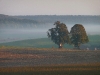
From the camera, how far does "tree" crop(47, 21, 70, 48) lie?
53.2 feet

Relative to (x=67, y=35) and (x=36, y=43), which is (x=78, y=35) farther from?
(x=36, y=43)

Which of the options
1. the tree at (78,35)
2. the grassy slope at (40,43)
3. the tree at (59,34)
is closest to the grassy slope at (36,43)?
the grassy slope at (40,43)

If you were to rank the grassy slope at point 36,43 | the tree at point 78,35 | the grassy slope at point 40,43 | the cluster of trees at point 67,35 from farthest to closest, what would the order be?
1. the grassy slope at point 36,43
2. the grassy slope at point 40,43
3. the cluster of trees at point 67,35
4. the tree at point 78,35

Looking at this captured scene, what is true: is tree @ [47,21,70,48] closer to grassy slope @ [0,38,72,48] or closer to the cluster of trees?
the cluster of trees

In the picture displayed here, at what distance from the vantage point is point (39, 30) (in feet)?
45.2

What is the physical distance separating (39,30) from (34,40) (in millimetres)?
6088

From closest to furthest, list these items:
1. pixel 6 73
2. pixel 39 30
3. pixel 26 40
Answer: pixel 6 73 < pixel 39 30 < pixel 26 40

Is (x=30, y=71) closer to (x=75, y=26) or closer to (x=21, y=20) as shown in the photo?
(x=21, y=20)

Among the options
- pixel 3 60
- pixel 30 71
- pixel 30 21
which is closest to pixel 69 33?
pixel 30 21

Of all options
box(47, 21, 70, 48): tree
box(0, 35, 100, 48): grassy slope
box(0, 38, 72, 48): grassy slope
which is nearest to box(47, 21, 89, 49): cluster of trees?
box(47, 21, 70, 48): tree

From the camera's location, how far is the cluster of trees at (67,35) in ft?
52.3

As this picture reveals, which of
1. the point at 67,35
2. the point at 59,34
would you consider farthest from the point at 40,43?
the point at 67,35

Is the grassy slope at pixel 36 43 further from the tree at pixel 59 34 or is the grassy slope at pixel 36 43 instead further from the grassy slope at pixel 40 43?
the tree at pixel 59 34

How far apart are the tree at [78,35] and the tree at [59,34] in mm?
405
